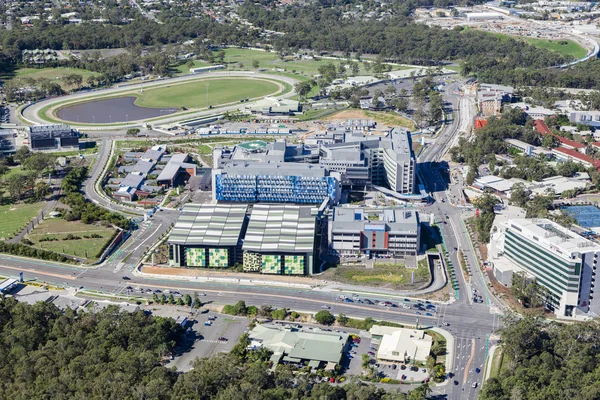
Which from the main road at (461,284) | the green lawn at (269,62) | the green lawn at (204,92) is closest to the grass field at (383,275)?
the main road at (461,284)

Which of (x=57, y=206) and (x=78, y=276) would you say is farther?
(x=57, y=206)

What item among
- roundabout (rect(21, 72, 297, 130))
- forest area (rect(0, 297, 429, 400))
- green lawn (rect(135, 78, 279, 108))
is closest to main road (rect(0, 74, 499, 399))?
forest area (rect(0, 297, 429, 400))

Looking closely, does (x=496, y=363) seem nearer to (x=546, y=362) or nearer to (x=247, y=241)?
(x=546, y=362)

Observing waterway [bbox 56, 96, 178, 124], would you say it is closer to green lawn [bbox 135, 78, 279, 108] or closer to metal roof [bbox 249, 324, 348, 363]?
green lawn [bbox 135, 78, 279, 108]

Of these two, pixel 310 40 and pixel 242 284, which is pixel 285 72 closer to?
pixel 310 40

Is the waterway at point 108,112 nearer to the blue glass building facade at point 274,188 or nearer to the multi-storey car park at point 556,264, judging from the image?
the blue glass building facade at point 274,188

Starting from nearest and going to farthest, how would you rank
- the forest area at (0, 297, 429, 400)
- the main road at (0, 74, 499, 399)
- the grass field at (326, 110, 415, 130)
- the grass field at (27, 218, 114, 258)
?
the forest area at (0, 297, 429, 400), the main road at (0, 74, 499, 399), the grass field at (27, 218, 114, 258), the grass field at (326, 110, 415, 130)

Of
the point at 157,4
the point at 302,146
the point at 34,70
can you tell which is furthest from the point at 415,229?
the point at 157,4
